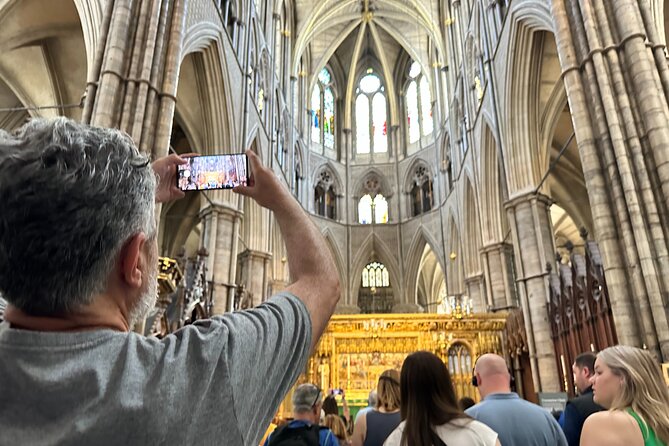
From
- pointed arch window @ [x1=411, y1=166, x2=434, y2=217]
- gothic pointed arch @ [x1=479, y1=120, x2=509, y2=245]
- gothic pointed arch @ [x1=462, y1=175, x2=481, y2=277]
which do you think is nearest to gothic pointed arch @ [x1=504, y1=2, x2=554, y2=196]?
gothic pointed arch @ [x1=479, y1=120, x2=509, y2=245]

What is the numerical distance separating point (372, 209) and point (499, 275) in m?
11.6

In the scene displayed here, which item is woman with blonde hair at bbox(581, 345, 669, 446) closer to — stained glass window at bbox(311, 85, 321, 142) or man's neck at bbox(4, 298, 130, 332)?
man's neck at bbox(4, 298, 130, 332)

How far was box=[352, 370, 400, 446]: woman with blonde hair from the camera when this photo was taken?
9.15 feet

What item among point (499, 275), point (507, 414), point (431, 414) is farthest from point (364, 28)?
point (431, 414)

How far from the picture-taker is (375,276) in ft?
88.4

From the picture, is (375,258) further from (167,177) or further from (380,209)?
(167,177)

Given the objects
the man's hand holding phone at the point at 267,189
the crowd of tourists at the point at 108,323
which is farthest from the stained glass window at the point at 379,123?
the crowd of tourists at the point at 108,323

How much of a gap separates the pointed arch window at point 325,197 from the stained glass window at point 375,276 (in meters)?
3.56

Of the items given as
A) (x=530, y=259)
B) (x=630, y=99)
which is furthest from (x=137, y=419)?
(x=530, y=259)

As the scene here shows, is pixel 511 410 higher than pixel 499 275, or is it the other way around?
pixel 499 275

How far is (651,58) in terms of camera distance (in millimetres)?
7371

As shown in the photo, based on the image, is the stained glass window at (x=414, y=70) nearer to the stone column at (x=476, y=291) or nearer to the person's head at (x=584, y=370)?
the stone column at (x=476, y=291)

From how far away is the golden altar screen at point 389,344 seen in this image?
13.3 m

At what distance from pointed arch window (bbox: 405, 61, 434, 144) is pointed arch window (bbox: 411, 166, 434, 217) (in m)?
2.17
